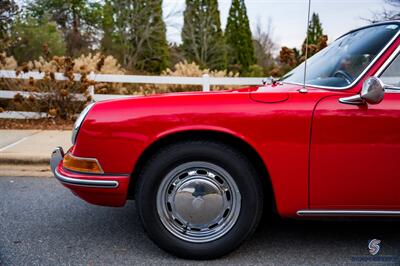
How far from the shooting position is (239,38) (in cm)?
2912

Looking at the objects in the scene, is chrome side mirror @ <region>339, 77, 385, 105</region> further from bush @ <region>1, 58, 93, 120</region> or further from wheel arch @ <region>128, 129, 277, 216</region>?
bush @ <region>1, 58, 93, 120</region>

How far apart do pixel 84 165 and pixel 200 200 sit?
807 millimetres

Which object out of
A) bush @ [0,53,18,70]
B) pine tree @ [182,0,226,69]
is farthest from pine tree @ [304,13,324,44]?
pine tree @ [182,0,226,69]

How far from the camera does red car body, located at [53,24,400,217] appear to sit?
2535 mm

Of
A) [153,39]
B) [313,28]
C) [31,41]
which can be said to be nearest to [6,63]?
[313,28]

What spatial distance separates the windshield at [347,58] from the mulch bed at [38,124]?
5.46m

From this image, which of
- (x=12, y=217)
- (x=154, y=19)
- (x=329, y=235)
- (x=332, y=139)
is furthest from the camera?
(x=154, y=19)

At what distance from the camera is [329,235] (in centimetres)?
316

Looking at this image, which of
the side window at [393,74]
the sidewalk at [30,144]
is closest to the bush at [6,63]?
the sidewalk at [30,144]

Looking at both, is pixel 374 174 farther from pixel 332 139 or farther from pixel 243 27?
pixel 243 27

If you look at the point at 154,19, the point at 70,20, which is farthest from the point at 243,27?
the point at 70,20

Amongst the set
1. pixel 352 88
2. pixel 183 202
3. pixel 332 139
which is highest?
pixel 352 88

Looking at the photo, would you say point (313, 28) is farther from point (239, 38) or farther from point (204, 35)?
point (239, 38)

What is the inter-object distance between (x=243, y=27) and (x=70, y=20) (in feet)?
40.9
